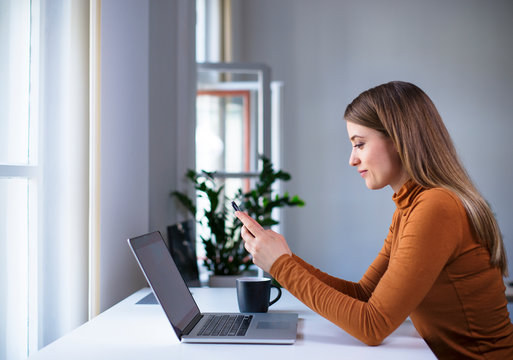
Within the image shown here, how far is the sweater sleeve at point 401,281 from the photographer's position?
3.31ft

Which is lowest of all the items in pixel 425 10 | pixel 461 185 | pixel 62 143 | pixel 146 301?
pixel 146 301

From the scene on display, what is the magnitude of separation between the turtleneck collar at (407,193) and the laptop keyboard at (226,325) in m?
0.45

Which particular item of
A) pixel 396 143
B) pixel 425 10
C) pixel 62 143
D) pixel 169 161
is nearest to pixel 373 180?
pixel 396 143

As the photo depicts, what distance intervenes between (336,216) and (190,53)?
1920 millimetres

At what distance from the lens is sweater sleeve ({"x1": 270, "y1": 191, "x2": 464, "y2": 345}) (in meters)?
1.01

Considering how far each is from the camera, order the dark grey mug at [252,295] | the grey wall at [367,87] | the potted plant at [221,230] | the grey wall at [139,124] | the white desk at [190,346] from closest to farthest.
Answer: the white desk at [190,346] < the dark grey mug at [252,295] < the grey wall at [139,124] < the potted plant at [221,230] < the grey wall at [367,87]

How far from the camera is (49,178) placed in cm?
137

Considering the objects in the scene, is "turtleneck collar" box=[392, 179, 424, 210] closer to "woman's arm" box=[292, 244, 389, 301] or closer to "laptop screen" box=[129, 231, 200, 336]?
"woman's arm" box=[292, 244, 389, 301]

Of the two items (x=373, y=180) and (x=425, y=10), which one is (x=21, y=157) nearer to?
(x=373, y=180)

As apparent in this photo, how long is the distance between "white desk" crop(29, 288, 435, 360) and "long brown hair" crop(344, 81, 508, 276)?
0.29m

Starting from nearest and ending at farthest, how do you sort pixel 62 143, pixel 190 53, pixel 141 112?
pixel 62 143, pixel 141 112, pixel 190 53

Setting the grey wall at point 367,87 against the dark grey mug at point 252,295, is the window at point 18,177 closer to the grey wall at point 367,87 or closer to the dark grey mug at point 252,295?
the dark grey mug at point 252,295

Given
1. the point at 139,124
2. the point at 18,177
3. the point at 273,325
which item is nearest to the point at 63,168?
the point at 18,177

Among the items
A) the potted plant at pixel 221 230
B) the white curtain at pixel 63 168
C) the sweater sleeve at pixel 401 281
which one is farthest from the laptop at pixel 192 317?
the potted plant at pixel 221 230
